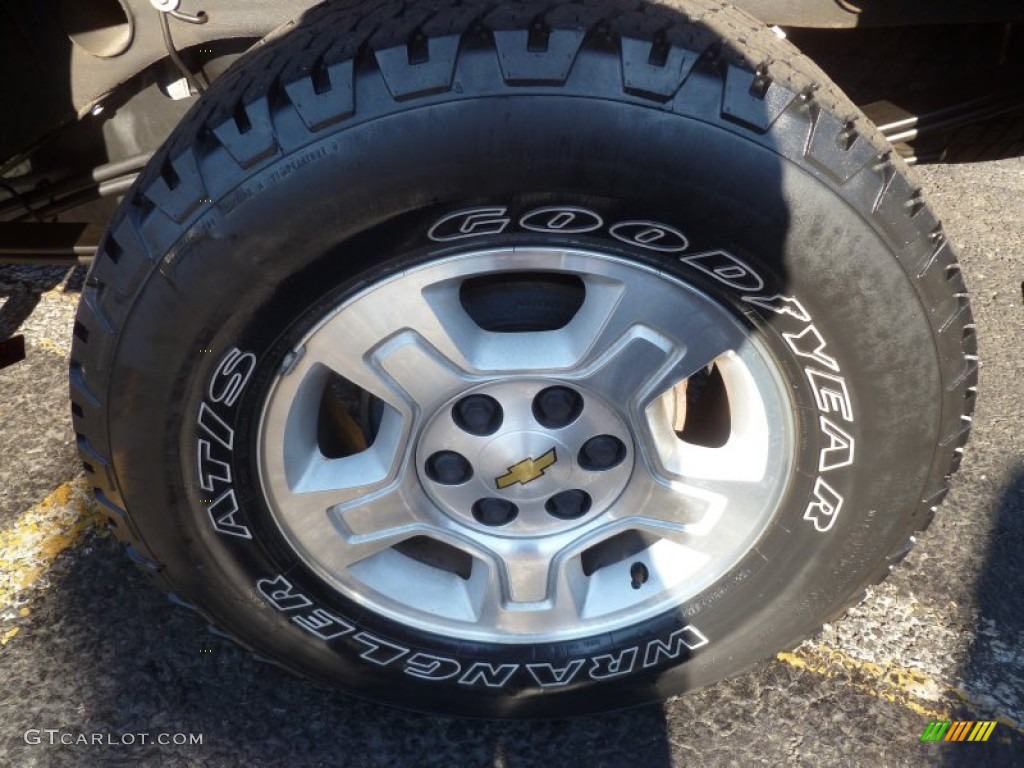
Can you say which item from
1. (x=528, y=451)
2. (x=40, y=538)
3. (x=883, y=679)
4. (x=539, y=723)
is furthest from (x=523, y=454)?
(x=40, y=538)

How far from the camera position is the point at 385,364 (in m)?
1.61

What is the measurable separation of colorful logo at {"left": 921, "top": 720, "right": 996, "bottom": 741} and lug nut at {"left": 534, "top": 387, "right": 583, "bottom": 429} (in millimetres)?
1160

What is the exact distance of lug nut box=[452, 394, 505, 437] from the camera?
170 centimetres

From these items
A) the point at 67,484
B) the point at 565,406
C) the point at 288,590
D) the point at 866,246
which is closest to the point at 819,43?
the point at 866,246

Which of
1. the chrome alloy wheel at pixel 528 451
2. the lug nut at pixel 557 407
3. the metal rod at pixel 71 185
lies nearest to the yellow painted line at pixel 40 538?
the metal rod at pixel 71 185

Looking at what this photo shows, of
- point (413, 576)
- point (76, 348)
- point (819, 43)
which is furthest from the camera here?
point (819, 43)

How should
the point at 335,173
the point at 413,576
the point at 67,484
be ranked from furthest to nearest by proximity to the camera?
the point at 67,484 < the point at 413,576 < the point at 335,173

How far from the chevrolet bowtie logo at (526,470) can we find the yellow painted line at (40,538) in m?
1.40

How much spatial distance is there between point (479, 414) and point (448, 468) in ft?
0.44

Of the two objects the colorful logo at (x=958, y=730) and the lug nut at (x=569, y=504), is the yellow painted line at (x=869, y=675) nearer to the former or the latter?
the colorful logo at (x=958, y=730)

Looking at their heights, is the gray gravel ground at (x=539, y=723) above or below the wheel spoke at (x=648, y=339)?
below

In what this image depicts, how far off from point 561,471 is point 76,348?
36.6 inches

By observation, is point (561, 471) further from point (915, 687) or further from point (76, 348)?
point (915, 687)

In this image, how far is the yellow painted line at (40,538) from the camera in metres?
2.35
